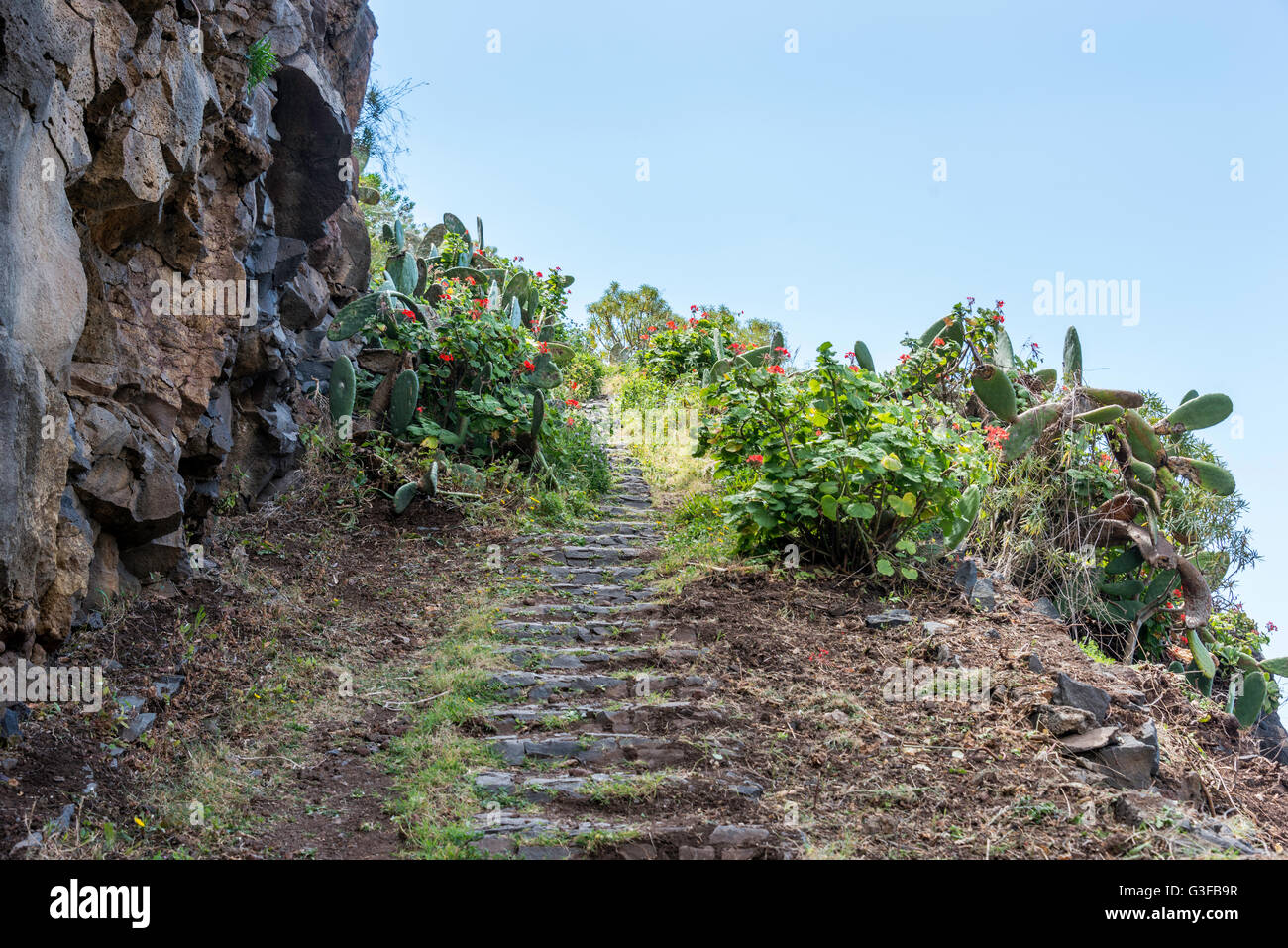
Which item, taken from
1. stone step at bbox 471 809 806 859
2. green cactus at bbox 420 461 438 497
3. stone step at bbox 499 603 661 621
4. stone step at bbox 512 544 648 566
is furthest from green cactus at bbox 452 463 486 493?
stone step at bbox 471 809 806 859

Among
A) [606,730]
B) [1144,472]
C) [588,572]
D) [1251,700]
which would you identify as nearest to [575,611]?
[588,572]

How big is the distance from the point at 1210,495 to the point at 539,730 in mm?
6554

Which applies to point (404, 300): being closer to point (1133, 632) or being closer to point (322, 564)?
point (322, 564)

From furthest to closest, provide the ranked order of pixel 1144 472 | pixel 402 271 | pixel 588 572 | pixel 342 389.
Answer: pixel 402 271 → pixel 342 389 → pixel 1144 472 → pixel 588 572

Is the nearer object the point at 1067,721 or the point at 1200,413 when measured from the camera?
the point at 1067,721

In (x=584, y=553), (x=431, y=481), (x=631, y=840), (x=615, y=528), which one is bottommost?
(x=631, y=840)

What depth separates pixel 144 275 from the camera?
5.63 meters

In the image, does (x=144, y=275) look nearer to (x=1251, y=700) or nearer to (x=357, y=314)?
(x=357, y=314)

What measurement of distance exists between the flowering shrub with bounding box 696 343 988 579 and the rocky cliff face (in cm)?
374

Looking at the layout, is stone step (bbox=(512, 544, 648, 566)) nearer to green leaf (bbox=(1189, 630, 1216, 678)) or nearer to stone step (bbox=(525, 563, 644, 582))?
stone step (bbox=(525, 563, 644, 582))

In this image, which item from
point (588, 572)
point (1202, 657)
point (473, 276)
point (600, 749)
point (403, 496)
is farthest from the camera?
point (473, 276)

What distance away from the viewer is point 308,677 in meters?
5.48

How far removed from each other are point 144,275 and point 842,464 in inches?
185
